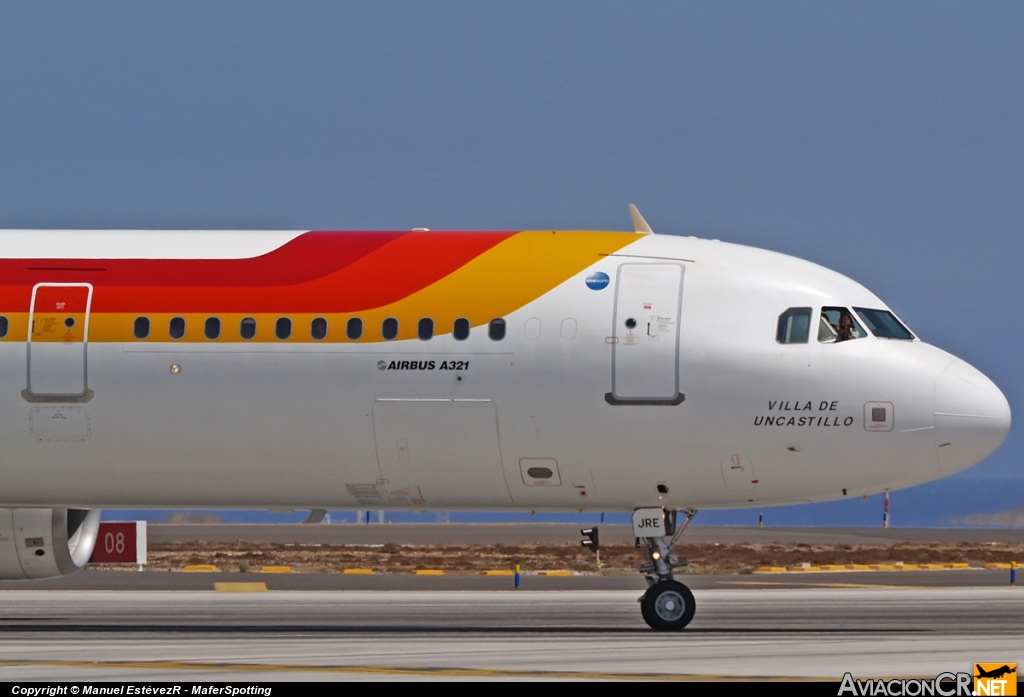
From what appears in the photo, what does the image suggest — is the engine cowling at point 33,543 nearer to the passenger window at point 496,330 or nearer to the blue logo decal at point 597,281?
the passenger window at point 496,330

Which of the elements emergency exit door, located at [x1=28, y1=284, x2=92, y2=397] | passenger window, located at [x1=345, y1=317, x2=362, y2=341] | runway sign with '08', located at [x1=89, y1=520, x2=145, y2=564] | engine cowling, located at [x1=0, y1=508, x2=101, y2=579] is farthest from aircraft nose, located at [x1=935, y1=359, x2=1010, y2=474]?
runway sign with '08', located at [x1=89, y1=520, x2=145, y2=564]

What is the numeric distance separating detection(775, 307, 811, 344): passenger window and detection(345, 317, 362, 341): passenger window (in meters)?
6.18

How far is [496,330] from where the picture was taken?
24000 mm

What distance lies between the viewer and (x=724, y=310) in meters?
24.0

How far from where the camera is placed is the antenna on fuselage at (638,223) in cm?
2607

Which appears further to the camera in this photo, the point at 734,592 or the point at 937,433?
the point at 734,592

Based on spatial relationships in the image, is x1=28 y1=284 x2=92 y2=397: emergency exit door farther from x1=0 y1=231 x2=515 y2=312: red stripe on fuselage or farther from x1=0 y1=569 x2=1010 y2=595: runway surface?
x1=0 y1=569 x2=1010 y2=595: runway surface

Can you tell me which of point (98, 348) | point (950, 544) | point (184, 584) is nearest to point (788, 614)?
point (98, 348)

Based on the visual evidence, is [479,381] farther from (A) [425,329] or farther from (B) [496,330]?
(A) [425,329]

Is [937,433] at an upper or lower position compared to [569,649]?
upper

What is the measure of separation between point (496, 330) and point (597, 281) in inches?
67.5

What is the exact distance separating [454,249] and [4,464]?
7.66 metres

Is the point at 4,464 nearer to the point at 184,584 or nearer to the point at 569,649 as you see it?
the point at 569,649

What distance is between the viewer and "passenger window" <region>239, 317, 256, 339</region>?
2419cm
